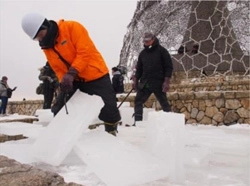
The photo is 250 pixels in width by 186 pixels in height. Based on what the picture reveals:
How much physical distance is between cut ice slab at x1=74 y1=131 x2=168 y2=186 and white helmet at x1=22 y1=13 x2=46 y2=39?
97 cm

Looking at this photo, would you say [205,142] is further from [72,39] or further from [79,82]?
[72,39]

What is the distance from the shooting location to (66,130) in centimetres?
233

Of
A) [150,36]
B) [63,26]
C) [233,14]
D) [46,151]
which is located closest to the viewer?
Result: [46,151]

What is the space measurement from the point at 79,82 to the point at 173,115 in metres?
1.20

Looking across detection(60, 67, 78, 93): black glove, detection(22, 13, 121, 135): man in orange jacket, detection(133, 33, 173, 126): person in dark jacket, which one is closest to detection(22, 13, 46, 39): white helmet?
detection(22, 13, 121, 135): man in orange jacket

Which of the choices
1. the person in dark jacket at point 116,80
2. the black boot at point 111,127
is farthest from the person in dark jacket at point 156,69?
the person in dark jacket at point 116,80

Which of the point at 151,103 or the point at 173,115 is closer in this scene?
Answer: the point at 173,115

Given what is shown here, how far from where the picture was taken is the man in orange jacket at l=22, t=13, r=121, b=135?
2.59m

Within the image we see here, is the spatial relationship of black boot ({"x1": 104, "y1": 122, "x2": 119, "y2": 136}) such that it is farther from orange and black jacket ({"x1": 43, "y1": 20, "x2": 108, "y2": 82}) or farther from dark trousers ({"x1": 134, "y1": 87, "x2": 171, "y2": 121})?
dark trousers ({"x1": 134, "y1": 87, "x2": 171, "y2": 121})

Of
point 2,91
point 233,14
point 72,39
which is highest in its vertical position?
point 233,14

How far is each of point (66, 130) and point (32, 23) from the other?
905 millimetres

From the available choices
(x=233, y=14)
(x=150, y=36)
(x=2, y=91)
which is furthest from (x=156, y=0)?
(x=150, y=36)

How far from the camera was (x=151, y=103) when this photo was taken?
7359 mm

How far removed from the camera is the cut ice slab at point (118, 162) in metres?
1.88
